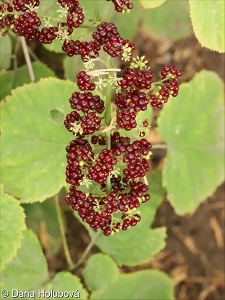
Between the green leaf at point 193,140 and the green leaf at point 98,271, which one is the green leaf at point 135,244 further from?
the green leaf at point 193,140

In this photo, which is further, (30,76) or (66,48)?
(30,76)

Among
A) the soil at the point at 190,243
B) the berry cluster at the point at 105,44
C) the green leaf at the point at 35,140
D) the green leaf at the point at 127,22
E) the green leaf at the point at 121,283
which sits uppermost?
the berry cluster at the point at 105,44

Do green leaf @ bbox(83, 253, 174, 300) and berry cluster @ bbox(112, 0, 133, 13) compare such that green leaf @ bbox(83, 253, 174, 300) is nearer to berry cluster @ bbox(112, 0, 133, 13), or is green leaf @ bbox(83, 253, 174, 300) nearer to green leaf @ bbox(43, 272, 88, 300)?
green leaf @ bbox(43, 272, 88, 300)

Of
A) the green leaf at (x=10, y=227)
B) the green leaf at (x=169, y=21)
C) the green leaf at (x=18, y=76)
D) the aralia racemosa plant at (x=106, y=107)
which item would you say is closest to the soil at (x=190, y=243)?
the green leaf at (x=169, y=21)

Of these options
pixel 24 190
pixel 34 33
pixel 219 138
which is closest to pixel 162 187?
pixel 219 138

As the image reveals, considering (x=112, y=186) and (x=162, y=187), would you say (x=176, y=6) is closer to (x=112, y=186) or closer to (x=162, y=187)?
(x=162, y=187)

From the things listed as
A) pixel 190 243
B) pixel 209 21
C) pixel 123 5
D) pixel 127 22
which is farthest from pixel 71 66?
pixel 190 243
